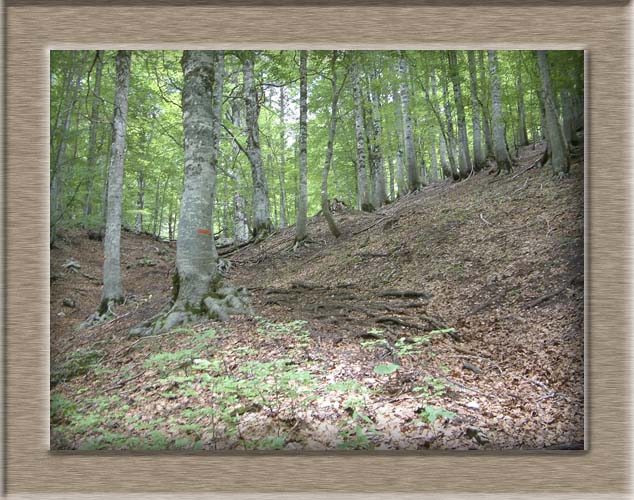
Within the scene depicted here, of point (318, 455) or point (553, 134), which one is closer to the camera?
point (318, 455)

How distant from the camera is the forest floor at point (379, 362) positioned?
1984 mm

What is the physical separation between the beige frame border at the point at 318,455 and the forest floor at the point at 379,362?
92 mm

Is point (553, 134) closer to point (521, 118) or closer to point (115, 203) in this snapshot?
point (521, 118)

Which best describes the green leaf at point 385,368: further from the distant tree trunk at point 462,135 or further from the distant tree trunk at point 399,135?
the distant tree trunk at point 399,135

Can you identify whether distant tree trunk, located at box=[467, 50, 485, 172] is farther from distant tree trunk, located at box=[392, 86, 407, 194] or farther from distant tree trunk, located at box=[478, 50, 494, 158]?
distant tree trunk, located at box=[392, 86, 407, 194]

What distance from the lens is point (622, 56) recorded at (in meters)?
2.00

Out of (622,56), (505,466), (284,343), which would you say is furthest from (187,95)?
(505,466)

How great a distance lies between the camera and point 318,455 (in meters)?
1.92

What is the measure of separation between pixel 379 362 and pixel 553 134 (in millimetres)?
3343

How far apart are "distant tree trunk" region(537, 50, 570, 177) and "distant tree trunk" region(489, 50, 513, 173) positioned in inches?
46.0

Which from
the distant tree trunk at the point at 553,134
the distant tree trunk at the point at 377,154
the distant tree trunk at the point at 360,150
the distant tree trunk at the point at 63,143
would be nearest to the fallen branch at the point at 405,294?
the distant tree trunk at the point at 553,134

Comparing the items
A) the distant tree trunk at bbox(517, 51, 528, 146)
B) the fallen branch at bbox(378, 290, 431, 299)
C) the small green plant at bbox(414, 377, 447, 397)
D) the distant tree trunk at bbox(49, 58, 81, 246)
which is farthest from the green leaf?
the distant tree trunk at bbox(517, 51, 528, 146)

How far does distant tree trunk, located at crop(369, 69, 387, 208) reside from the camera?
32.2 ft

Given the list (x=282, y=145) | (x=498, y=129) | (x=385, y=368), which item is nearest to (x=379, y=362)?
(x=385, y=368)
